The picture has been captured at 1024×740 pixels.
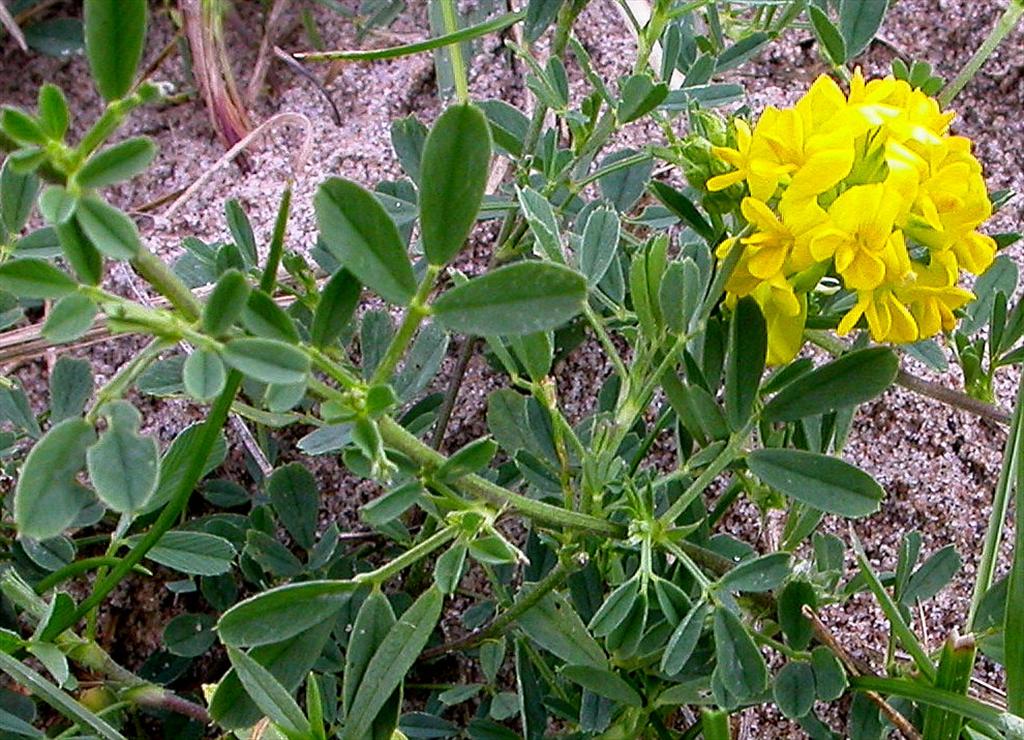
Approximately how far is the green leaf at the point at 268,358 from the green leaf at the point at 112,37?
6.2 inches

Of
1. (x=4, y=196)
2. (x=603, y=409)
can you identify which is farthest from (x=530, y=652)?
(x=4, y=196)

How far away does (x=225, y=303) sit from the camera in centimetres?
63

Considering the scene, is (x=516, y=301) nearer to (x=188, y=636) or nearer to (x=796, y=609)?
(x=796, y=609)

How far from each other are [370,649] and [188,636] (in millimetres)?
397

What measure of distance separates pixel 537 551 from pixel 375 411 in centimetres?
44

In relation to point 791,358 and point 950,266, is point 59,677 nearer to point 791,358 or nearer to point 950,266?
point 791,358

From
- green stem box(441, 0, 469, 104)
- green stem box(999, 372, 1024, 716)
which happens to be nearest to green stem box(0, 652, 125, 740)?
green stem box(441, 0, 469, 104)

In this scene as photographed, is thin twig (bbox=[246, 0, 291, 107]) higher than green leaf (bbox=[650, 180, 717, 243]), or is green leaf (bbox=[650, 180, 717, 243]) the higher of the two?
green leaf (bbox=[650, 180, 717, 243])

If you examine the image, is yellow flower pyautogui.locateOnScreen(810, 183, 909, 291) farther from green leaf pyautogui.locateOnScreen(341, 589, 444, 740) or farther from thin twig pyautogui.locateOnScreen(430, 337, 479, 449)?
thin twig pyautogui.locateOnScreen(430, 337, 479, 449)

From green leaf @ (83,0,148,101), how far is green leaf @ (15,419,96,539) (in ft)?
0.61

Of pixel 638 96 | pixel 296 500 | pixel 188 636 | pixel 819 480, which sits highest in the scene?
pixel 638 96

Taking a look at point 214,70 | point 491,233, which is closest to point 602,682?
point 491,233

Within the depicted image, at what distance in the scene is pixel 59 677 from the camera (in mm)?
882

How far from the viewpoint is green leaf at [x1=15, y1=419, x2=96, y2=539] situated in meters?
0.62
